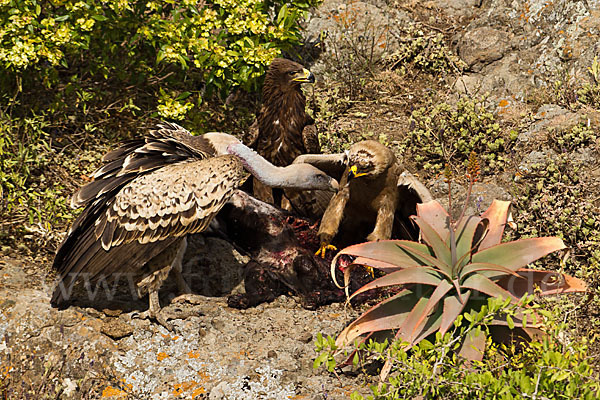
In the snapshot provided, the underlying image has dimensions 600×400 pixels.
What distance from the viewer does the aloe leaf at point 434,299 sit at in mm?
3676

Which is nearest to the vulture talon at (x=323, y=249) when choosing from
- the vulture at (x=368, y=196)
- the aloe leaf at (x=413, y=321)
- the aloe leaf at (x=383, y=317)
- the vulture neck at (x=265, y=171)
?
the vulture at (x=368, y=196)

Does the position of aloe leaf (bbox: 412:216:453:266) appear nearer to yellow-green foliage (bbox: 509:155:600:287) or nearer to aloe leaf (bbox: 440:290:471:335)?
aloe leaf (bbox: 440:290:471:335)

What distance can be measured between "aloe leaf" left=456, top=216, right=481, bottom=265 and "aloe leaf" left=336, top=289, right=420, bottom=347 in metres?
0.39

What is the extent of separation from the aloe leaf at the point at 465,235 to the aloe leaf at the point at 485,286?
134 millimetres

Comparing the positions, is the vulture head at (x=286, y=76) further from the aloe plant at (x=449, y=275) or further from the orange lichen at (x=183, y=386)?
the orange lichen at (x=183, y=386)

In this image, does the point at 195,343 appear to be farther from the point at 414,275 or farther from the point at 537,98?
the point at 537,98

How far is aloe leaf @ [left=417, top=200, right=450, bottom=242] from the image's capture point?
4.14 metres

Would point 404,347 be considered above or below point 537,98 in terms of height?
below

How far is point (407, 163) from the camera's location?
648 cm

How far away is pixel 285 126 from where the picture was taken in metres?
5.98

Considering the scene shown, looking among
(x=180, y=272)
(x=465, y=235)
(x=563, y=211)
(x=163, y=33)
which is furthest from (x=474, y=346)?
(x=163, y=33)

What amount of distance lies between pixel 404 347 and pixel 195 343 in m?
1.56

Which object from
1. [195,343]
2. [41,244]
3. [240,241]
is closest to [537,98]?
[240,241]

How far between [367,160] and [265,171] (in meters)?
0.85
